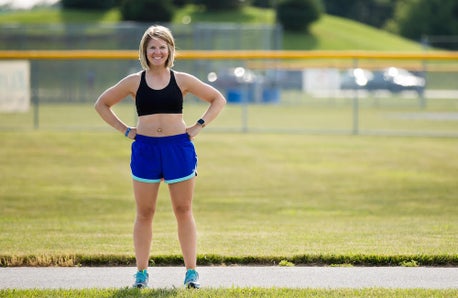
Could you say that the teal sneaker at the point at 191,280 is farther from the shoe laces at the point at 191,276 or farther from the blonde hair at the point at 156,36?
the blonde hair at the point at 156,36

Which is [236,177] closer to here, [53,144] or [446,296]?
[53,144]

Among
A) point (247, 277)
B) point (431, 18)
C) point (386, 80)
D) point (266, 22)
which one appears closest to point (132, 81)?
point (247, 277)

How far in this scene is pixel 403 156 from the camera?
17562 mm

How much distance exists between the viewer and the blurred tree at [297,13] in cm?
6500

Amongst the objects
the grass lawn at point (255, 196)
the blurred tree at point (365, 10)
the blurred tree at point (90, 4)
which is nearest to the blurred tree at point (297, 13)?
the blurred tree at point (90, 4)

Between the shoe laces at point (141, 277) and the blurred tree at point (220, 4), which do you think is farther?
the blurred tree at point (220, 4)

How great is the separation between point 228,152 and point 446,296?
38.9 ft

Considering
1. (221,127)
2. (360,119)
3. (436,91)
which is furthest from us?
(436,91)

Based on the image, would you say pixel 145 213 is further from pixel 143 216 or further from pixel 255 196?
pixel 255 196

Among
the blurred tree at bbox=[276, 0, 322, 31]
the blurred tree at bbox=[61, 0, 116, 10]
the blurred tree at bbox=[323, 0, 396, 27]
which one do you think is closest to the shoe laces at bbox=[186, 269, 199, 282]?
the blurred tree at bbox=[276, 0, 322, 31]

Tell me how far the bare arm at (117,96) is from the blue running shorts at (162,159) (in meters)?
0.27

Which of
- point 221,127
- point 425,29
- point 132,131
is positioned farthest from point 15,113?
point 425,29

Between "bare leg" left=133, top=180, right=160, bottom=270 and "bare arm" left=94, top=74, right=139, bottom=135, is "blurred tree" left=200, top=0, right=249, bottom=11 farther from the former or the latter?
"bare leg" left=133, top=180, right=160, bottom=270

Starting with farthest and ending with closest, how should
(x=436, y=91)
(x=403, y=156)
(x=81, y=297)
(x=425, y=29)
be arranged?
(x=425, y=29), (x=436, y=91), (x=403, y=156), (x=81, y=297)
